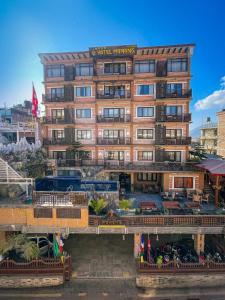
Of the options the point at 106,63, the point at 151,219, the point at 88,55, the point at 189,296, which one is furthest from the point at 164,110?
the point at 189,296

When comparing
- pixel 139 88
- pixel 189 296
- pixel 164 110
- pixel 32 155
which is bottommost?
pixel 189 296

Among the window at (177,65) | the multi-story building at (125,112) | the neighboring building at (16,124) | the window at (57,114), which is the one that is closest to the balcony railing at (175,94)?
the multi-story building at (125,112)

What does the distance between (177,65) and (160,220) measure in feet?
68.3

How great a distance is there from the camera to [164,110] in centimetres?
2645

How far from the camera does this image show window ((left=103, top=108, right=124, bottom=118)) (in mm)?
27484

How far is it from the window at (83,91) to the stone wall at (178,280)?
22912 millimetres

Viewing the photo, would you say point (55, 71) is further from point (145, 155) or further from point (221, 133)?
point (221, 133)

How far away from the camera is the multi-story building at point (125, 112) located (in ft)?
84.2

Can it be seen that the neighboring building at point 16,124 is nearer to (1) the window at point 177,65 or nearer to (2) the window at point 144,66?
(2) the window at point 144,66

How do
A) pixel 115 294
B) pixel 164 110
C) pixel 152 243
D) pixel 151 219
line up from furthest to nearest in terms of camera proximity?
1. pixel 164 110
2. pixel 152 243
3. pixel 151 219
4. pixel 115 294

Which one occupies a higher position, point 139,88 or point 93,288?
point 139,88

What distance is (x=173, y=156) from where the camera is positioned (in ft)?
89.0

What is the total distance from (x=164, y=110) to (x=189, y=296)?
20608 millimetres

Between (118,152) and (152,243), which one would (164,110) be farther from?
(152,243)
